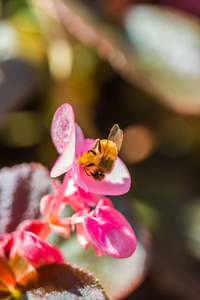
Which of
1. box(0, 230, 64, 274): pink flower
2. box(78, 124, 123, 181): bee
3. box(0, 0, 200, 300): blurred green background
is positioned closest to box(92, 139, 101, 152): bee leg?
box(78, 124, 123, 181): bee

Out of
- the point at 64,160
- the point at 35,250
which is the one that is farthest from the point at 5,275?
the point at 64,160

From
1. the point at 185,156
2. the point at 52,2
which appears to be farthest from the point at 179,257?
the point at 52,2

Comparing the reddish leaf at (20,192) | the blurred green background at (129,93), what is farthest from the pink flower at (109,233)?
the blurred green background at (129,93)

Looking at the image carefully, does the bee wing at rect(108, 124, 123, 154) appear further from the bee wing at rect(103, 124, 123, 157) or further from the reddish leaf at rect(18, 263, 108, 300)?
the reddish leaf at rect(18, 263, 108, 300)

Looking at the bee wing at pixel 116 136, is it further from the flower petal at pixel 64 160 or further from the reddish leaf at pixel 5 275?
the reddish leaf at pixel 5 275

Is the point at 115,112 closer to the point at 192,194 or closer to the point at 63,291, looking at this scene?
the point at 192,194

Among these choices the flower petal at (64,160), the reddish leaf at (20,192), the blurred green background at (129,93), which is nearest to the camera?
the flower petal at (64,160)

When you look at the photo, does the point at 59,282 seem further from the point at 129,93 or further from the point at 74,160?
the point at 129,93

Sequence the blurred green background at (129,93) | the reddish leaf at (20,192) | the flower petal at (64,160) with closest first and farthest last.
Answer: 1. the flower petal at (64,160)
2. the reddish leaf at (20,192)
3. the blurred green background at (129,93)
